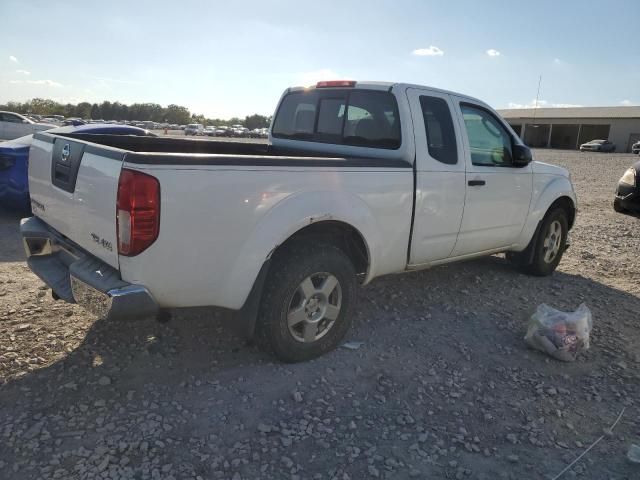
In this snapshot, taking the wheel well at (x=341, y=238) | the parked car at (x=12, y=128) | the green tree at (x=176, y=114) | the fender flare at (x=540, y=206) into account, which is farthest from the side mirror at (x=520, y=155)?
the green tree at (x=176, y=114)

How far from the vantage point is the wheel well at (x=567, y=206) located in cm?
570

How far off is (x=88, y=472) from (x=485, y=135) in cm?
409

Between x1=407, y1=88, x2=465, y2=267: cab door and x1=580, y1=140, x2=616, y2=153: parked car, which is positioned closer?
x1=407, y1=88, x2=465, y2=267: cab door

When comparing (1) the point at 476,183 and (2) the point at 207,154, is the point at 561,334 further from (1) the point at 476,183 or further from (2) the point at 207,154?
(2) the point at 207,154

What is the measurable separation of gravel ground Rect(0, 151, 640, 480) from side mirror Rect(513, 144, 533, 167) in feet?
4.77

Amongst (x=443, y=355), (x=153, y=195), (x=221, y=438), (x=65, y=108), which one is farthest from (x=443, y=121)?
(x=65, y=108)

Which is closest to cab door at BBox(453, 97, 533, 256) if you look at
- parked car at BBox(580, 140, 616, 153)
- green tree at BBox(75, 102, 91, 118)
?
parked car at BBox(580, 140, 616, 153)

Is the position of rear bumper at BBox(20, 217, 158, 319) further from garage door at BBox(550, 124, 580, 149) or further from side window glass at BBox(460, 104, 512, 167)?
garage door at BBox(550, 124, 580, 149)

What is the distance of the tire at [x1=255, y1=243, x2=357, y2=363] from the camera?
10.5 ft

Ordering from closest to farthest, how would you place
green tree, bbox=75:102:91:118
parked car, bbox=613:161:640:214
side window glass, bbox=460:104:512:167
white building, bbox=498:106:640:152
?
side window glass, bbox=460:104:512:167 → parked car, bbox=613:161:640:214 → white building, bbox=498:106:640:152 → green tree, bbox=75:102:91:118

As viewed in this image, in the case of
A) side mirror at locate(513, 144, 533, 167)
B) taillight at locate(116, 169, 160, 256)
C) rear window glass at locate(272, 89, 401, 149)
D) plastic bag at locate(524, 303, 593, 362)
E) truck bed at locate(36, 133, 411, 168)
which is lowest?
plastic bag at locate(524, 303, 593, 362)

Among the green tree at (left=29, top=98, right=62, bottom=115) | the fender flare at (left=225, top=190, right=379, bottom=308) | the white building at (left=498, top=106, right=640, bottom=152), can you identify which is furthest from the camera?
the green tree at (left=29, top=98, right=62, bottom=115)

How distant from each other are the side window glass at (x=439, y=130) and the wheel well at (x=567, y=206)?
2059 mm

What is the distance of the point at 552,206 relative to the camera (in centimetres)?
566
